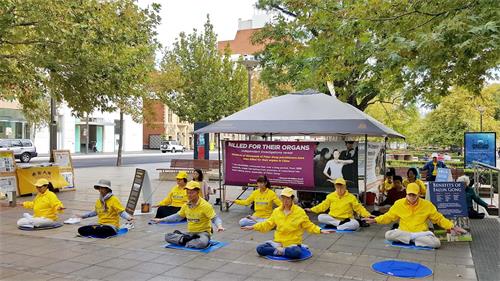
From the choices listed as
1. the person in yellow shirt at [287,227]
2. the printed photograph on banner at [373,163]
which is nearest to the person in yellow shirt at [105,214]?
the person in yellow shirt at [287,227]

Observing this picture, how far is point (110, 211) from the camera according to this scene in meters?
9.10

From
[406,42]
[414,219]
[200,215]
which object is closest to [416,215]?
[414,219]

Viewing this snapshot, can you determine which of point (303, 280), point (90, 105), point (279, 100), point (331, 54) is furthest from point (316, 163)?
point (90, 105)

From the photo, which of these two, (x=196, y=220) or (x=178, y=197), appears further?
(x=178, y=197)

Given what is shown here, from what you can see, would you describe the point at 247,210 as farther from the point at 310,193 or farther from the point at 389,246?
the point at 389,246

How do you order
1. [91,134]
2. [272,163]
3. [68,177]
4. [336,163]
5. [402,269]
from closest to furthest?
1. [402,269]
2. [336,163]
3. [272,163]
4. [68,177]
5. [91,134]

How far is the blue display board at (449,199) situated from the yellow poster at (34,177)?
40.6 ft

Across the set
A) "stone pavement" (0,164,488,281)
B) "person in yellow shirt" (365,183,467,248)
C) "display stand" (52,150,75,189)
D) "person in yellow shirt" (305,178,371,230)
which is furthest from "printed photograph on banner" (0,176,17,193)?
"person in yellow shirt" (365,183,467,248)

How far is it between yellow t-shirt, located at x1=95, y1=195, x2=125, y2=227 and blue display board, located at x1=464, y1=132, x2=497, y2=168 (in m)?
14.0

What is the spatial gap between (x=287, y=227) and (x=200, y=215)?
1641 mm

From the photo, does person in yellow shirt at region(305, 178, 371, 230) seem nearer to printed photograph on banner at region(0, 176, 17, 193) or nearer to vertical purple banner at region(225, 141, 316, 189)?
vertical purple banner at region(225, 141, 316, 189)

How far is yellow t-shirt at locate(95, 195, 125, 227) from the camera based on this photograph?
8969mm

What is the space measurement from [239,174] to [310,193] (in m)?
2.03

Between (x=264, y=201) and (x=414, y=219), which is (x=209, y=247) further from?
(x=414, y=219)
